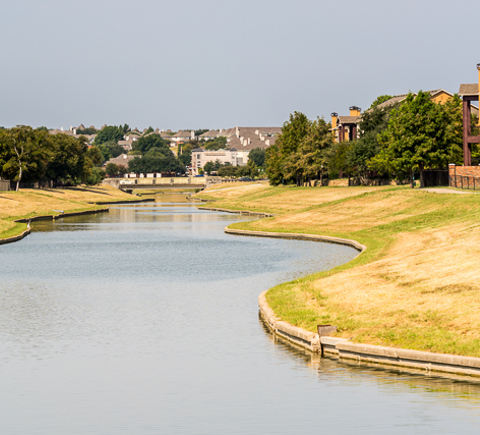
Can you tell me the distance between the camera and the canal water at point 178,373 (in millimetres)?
19047

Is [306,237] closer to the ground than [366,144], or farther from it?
closer to the ground

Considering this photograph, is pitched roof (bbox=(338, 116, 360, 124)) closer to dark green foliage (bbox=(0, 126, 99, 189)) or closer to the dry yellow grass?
the dry yellow grass

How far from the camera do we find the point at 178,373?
24.0 m

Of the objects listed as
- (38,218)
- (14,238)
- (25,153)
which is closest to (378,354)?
(14,238)

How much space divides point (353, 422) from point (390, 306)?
32.7ft

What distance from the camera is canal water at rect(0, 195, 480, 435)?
19047 mm

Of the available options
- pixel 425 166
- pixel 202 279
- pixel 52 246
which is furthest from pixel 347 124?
pixel 202 279

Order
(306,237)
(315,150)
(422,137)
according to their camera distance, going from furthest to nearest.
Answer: (315,150) → (422,137) → (306,237)

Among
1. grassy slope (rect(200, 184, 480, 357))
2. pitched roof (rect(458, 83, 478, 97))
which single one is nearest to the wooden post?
pitched roof (rect(458, 83, 478, 97))

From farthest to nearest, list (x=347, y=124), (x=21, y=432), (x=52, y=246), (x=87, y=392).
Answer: (x=347, y=124), (x=52, y=246), (x=87, y=392), (x=21, y=432)

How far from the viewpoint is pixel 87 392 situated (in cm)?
2186

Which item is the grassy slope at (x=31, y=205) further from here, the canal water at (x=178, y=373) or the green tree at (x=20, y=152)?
the canal water at (x=178, y=373)

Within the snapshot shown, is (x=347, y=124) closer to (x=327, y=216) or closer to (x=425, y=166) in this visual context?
(x=425, y=166)

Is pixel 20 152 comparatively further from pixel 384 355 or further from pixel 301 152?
pixel 384 355
